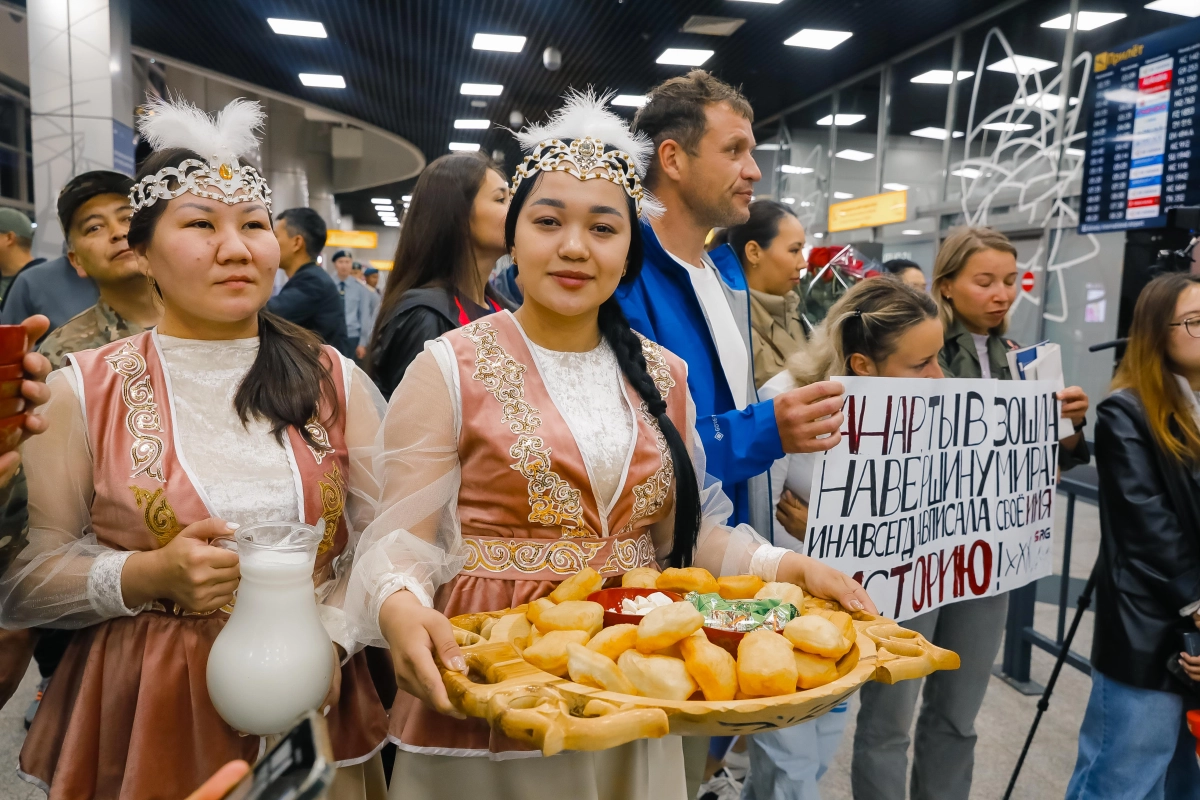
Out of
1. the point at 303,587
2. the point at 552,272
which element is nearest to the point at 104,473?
the point at 303,587

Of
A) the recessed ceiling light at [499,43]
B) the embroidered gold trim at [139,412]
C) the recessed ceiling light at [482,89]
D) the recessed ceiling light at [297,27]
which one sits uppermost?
the recessed ceiling light at [482,89]

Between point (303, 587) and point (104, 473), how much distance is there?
0.40 metres

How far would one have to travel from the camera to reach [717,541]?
4.82 feet

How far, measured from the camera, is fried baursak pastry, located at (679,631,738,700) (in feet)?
3.12

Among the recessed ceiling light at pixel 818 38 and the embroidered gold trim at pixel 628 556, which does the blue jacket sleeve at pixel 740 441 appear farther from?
the recessed ceiling light at pixel 818 38

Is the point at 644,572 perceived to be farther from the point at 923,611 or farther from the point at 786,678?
the point at 923,611

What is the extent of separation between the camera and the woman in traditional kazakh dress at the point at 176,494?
3.91ft

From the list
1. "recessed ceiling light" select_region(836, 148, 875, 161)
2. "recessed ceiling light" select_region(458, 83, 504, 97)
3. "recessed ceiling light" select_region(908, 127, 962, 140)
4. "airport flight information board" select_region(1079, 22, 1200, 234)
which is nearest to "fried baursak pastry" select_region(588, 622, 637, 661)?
"airport flight information board" select_region(1079, 22, 1200, 234)

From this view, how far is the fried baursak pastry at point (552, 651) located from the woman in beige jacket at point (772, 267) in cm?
254

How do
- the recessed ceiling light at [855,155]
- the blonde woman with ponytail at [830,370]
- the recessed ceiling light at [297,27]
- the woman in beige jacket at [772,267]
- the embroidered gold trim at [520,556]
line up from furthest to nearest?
the recessed ceiling light at [855,155] → the recessed ceiling light at [297,27] → the woman in beige jacket at [772,267] → the blonde woman with ponytail at [830,370] → the embroidered gold trim at [520,556]

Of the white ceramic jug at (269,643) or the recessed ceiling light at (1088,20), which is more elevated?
the recessed ceiling light at (1088,20)

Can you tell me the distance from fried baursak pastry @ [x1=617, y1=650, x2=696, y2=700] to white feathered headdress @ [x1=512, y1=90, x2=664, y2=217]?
29.0 inches

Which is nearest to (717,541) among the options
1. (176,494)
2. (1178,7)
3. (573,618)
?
(573,618)

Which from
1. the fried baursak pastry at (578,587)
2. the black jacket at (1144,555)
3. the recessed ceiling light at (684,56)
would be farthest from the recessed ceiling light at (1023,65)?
the fried baursak pastry at (578,587)
